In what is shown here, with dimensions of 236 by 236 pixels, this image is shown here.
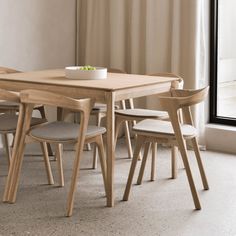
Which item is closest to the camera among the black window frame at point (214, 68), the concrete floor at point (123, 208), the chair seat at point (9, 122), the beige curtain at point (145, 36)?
the concrete floor at point (123, 208)

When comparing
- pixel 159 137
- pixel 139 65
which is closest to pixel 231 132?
pixel 139 65

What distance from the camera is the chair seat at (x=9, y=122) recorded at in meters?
3.41

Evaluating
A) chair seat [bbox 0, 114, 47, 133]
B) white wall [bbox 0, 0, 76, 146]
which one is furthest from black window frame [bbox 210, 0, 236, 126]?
chair seat [bbox 0, 114, 47, 133]

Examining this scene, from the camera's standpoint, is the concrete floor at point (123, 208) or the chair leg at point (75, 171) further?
the chair leg at point (75, 171)

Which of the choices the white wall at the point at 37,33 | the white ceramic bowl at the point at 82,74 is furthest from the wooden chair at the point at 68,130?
the white wall at the point at 37,33

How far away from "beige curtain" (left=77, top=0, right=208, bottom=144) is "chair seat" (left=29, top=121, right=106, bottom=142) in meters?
1.70

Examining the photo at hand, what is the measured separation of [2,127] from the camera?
343cm

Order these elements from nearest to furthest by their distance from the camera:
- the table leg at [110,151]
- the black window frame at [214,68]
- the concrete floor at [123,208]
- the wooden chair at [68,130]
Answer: the concrete floor at [123,208] → the wooden chair at [68,130] → the table leg at [110,151] → the black window frame at [214,68]

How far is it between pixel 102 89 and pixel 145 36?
6.60 ft

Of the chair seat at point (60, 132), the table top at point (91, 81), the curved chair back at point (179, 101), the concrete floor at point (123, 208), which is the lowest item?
the concrete floor at point (123, 208)

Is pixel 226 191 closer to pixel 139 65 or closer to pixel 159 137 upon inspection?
pixel 159 137

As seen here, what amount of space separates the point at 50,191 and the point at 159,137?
2.68 feet

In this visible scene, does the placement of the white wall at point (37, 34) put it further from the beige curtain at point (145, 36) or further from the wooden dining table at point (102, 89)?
the wooden dining table at point (102, 89)

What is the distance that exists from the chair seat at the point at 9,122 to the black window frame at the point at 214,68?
188 centimetres
